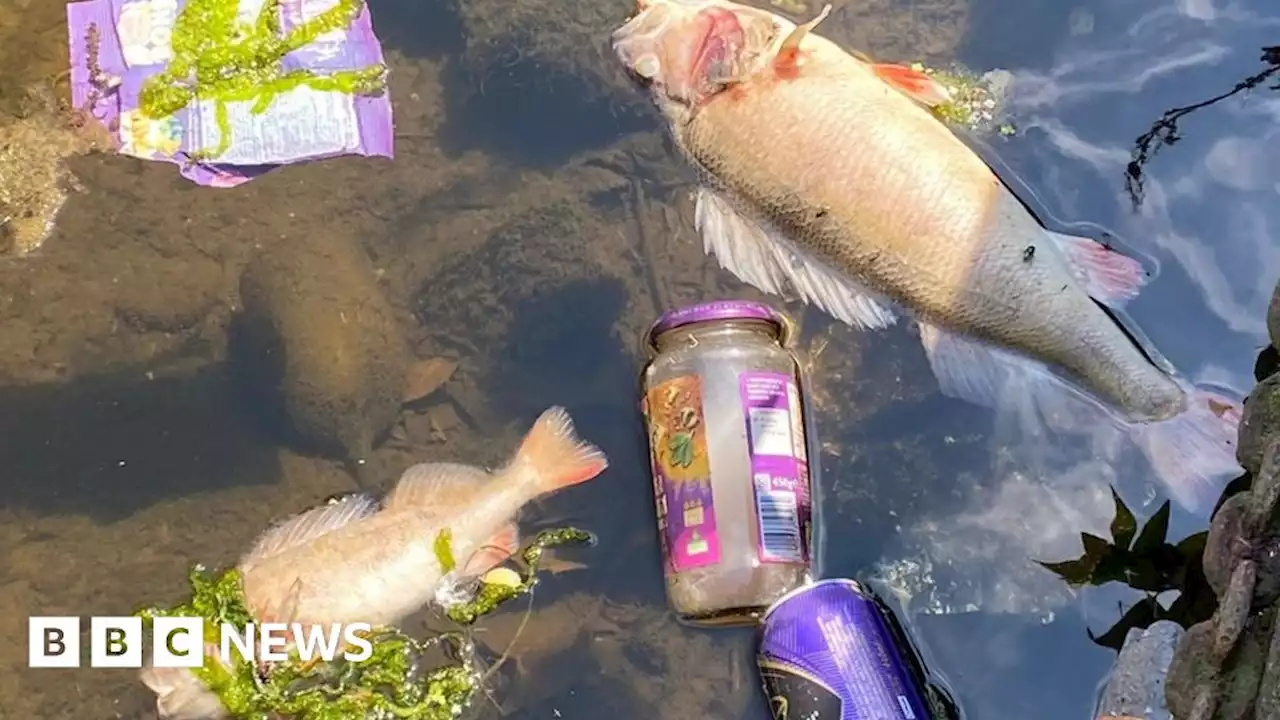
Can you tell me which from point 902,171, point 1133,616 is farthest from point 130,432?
point 1133,616

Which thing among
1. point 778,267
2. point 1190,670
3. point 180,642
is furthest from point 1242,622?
point 180,642

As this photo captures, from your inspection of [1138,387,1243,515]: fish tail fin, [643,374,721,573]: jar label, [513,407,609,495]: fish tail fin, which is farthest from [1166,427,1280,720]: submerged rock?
[513,407,609,495]: fish tail fin

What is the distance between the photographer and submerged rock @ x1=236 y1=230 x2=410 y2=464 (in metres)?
2.79

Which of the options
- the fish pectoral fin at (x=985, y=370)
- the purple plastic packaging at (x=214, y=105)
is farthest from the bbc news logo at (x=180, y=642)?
the fish pectoral fin at (x=985, y=370)

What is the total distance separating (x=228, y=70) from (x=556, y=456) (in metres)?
1.27

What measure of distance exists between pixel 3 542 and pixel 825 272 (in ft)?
6.61

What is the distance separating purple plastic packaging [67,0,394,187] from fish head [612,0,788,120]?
0.69 meters

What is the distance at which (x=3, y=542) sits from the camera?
2736 millimetres

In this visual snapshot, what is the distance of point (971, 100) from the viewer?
2881 mm

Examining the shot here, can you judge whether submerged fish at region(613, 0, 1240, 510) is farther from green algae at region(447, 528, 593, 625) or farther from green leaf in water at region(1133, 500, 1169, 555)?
green algae at region(447, 528, 593, 625)

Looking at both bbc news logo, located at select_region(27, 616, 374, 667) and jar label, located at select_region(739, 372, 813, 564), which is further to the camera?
bbc news logo, located at select_region(27, 616, 374, 667)

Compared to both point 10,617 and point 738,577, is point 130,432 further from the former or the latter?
point 738,577

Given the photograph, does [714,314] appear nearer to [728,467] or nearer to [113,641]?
[728,467]

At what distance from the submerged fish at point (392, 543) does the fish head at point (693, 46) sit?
0.81m
